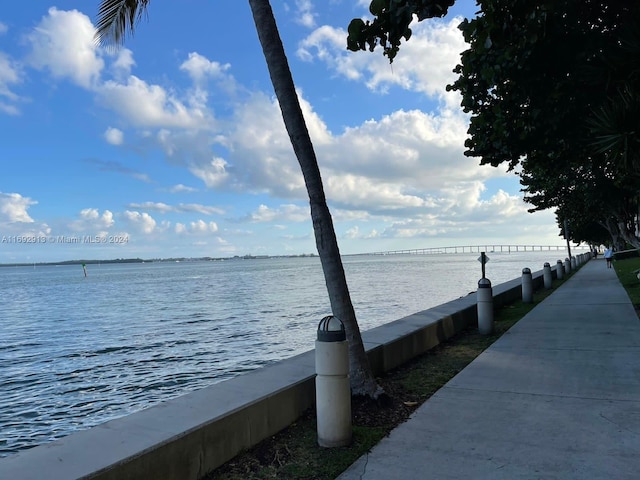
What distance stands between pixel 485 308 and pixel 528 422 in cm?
528

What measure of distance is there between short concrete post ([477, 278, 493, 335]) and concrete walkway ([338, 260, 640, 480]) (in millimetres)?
1468

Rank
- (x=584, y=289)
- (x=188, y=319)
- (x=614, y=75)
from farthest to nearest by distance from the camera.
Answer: (x=188, y=319) → (x=584, y=289) → (x=614, y=75)

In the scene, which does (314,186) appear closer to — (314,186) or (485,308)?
(314,186)

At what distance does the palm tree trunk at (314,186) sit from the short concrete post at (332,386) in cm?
98

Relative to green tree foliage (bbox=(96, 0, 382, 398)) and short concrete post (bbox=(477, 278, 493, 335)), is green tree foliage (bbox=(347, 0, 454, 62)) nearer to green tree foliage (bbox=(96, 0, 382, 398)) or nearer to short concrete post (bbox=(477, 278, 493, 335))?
green tree foliage (bbox=(96, 0, 382, 398))

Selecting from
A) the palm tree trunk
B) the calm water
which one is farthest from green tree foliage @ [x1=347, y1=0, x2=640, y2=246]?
the calm water

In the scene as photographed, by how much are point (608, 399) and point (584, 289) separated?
1506 centimetres

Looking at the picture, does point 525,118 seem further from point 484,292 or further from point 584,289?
point 584,289

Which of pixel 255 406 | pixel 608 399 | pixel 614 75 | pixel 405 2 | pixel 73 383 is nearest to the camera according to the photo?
pixel 255 406

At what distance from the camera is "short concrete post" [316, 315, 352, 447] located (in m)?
4.19

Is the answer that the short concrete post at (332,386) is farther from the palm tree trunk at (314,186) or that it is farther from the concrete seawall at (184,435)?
the palm tree trunk at (314,186)

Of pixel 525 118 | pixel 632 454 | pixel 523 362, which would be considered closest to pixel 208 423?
pixel 632 454

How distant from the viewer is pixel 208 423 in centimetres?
377

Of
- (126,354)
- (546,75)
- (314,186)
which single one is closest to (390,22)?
(314,186)
